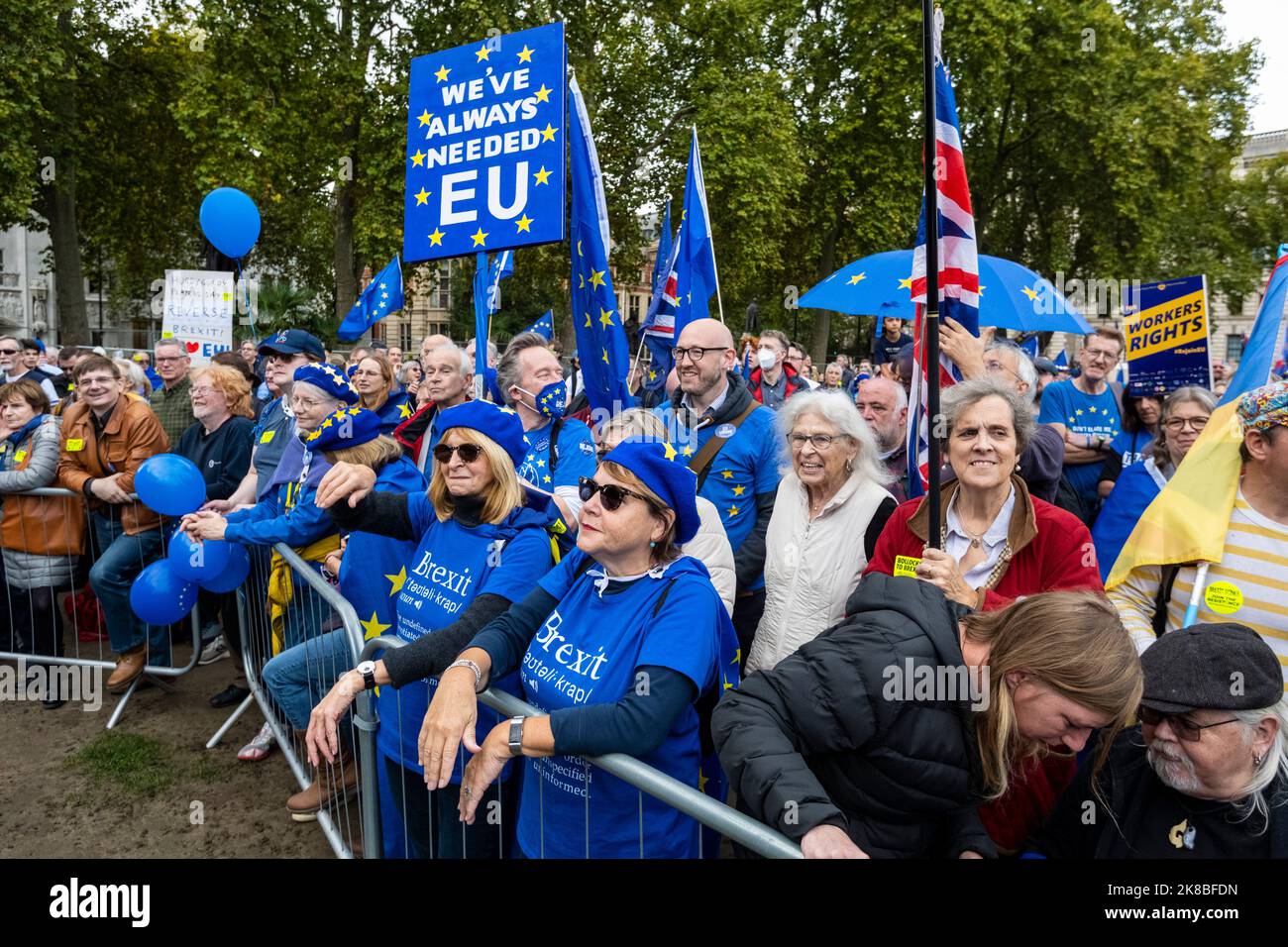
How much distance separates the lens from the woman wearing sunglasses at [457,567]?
2.87 meters

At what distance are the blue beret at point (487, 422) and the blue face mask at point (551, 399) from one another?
115 centimetres

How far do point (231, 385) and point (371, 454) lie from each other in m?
2.15

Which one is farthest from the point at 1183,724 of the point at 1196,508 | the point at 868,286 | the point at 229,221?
the point at 229,221

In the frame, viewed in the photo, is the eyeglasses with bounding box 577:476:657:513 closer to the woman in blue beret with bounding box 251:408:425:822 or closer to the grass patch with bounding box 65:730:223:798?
the woman in blue beret with bounding box 251:408:425:822

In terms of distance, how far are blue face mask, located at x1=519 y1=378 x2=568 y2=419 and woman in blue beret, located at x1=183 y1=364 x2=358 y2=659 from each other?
2.85 ft

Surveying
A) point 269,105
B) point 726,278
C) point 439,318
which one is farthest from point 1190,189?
point 439,318

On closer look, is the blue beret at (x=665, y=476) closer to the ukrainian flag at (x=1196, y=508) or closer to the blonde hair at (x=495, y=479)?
the blonde hair at (x=495, y=479)

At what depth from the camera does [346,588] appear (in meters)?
3.57

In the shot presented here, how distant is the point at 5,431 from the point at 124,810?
272 cm

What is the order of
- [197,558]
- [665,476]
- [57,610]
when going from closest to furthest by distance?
[665,476] < [197,558] < [57,610]

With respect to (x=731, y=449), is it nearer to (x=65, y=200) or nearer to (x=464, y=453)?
(x=464, y=453)

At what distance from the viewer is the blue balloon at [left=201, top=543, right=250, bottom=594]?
4.48 m

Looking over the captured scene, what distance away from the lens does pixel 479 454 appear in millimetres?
2967

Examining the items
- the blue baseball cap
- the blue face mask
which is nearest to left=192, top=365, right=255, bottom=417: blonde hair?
the blue baseball cap
